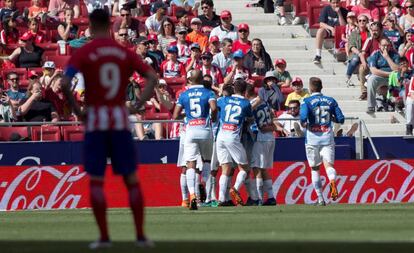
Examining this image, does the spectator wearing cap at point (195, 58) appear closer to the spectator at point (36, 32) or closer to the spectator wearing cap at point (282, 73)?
the spectator wearing cap at point (282, 73)

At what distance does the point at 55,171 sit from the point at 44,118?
3.92 ft

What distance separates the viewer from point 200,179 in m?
24.0

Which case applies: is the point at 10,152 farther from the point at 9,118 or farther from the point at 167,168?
the point at 167,168

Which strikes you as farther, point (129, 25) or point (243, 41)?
point (129, 25)

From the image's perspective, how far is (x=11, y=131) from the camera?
24.8 m

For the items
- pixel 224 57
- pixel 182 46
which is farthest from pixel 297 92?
pixel 182 46

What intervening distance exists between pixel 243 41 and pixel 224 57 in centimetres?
95

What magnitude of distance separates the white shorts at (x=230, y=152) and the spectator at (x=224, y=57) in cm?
486

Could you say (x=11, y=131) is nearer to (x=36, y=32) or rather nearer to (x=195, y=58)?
(x=36, y=32)

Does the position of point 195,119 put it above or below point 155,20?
below

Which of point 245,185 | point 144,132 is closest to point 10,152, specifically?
point 144,132

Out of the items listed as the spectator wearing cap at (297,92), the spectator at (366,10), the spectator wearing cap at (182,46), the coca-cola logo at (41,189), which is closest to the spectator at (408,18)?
the spectator at (366,10)

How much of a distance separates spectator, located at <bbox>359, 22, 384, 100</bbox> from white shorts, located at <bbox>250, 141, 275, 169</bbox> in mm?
5804

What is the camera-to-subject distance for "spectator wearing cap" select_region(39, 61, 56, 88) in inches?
1035
